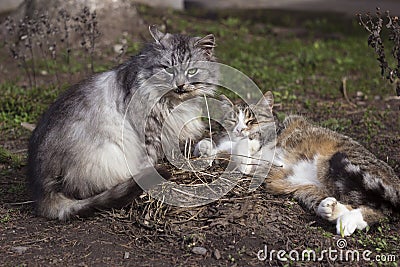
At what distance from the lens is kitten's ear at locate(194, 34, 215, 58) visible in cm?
470

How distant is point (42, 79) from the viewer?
324 inches

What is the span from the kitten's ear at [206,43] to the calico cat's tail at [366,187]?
1.38 metres

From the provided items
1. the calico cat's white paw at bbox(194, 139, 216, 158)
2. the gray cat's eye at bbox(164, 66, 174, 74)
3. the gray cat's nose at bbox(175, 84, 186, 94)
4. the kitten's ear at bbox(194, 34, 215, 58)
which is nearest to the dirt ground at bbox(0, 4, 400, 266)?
the calico cat's white paw at bbox(194, 139, 216, 158)

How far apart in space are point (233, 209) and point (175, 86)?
103 centimetres

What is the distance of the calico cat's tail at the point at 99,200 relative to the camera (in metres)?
4.32

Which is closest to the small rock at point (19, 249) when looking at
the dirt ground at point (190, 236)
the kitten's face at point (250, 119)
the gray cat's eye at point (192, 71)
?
the dirt ground at point (190, 236)

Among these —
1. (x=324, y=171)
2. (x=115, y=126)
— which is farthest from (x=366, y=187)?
(x=115, y=126)

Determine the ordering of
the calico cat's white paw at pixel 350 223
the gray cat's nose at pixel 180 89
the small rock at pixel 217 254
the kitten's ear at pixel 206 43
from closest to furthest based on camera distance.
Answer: the small rock at pixel 217 254, the calico cat's white paw at pixel 350 223, the gray cat's nose at pixel 180 89, the kitten's ear at pixel 206 43

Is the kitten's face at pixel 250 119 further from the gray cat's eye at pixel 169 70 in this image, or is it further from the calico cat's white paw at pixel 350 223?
the calico cat's white paw at pixel 350 223

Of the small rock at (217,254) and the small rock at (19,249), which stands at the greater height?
the small rock at (217,254)

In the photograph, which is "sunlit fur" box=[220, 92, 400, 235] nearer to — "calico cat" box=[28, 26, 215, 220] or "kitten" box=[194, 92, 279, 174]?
"kitten" box=[194, 92, 279, 174]

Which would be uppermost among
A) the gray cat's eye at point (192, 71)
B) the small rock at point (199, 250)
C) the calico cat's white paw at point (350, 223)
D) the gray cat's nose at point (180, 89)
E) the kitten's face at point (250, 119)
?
the gray cat's eye at point (192, 71)

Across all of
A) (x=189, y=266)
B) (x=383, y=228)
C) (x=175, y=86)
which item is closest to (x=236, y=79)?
(x=175, y=86)

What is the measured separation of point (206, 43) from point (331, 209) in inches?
64.1
